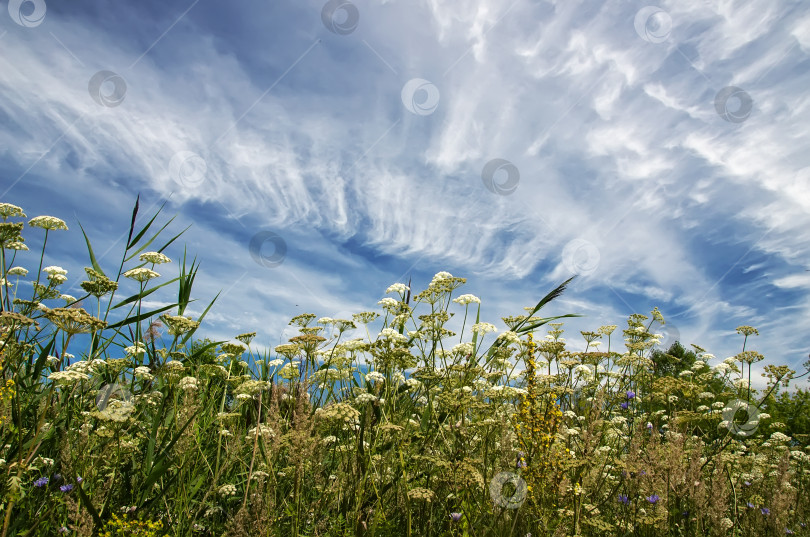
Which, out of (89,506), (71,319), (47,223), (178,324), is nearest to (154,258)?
(47,223)

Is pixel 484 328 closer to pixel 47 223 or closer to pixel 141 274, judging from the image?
pixel 141 274

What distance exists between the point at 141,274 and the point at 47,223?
1.48 metres

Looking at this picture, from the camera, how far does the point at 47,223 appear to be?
5570 millimetres

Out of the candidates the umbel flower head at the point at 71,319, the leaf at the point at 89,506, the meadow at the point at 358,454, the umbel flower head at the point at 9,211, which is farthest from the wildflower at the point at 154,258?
the leaf at the point at 89,506

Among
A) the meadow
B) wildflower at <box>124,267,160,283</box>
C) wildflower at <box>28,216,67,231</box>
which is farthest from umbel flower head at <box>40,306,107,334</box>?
wildflower at <box>28,216,67,231</box>

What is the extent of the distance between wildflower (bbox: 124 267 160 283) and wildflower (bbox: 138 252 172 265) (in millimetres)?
291

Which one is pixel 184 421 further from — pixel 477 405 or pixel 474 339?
pixel 474 339

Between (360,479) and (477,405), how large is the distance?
1.00 meters

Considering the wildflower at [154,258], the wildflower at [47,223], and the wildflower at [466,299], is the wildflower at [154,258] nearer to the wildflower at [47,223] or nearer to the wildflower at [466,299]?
the wildflower at [47,223]

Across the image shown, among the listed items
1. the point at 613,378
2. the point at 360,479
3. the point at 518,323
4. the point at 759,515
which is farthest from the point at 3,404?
the point at 613,378

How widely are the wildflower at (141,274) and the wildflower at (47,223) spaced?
3.68 ft

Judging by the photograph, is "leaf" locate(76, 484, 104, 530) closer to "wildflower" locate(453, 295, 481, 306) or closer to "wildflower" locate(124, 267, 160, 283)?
"wildflower" locate(124, 267, 160, 283)

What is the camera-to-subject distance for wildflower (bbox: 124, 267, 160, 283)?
5.27 meters

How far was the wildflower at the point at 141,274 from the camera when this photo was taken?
5.27 metres
